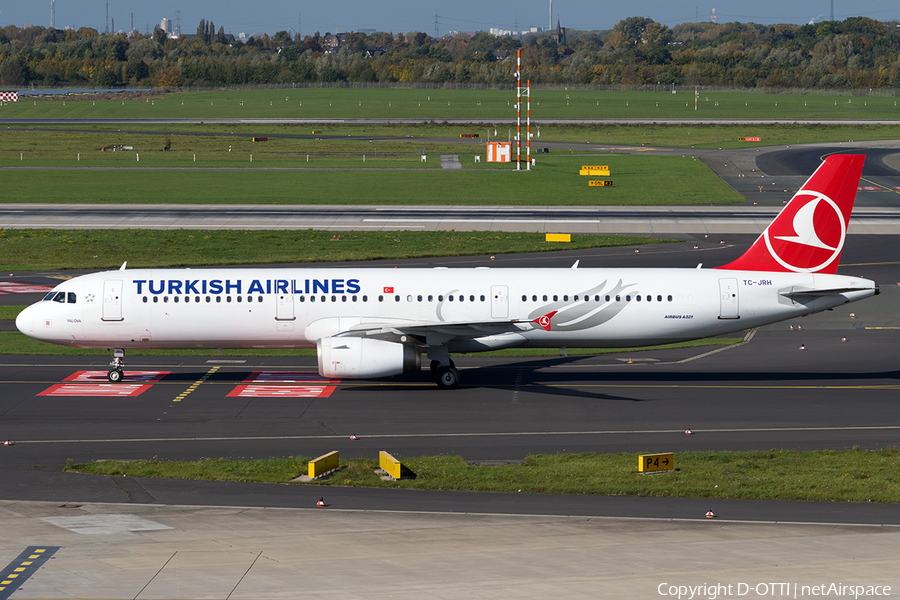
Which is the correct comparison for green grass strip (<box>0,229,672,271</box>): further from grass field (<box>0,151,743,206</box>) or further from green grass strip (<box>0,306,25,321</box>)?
grass field (<box>0,151,743,206</box>)

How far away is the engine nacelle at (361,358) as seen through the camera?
35.3 metres

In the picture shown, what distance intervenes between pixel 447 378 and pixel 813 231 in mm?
15828

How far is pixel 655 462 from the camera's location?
27156 millimetres

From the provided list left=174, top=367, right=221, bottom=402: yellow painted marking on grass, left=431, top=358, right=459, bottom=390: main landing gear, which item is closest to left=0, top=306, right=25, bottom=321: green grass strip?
left=174, top=367, right=221, bottom=402: yellow painted marking on grass

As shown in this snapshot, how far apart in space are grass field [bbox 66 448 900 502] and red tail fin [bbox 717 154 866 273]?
10923mm

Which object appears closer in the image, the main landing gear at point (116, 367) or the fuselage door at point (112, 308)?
the fuselage door at point (112, 308)

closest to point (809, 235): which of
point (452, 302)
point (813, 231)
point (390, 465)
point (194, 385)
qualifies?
point (813, 231)

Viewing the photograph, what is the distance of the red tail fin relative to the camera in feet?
125

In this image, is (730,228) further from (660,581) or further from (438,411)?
(660,581)

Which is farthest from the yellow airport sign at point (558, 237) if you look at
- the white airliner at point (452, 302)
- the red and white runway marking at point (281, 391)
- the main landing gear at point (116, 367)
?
the main landing gear at point (116, 367)

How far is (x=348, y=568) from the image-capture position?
20500 millimetres

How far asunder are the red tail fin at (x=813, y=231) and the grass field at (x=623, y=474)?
10.9m

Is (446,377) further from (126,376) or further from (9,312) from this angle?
(9,312)

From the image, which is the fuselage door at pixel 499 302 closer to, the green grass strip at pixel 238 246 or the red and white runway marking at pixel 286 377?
the red and white runway marking at pixel 286 377
